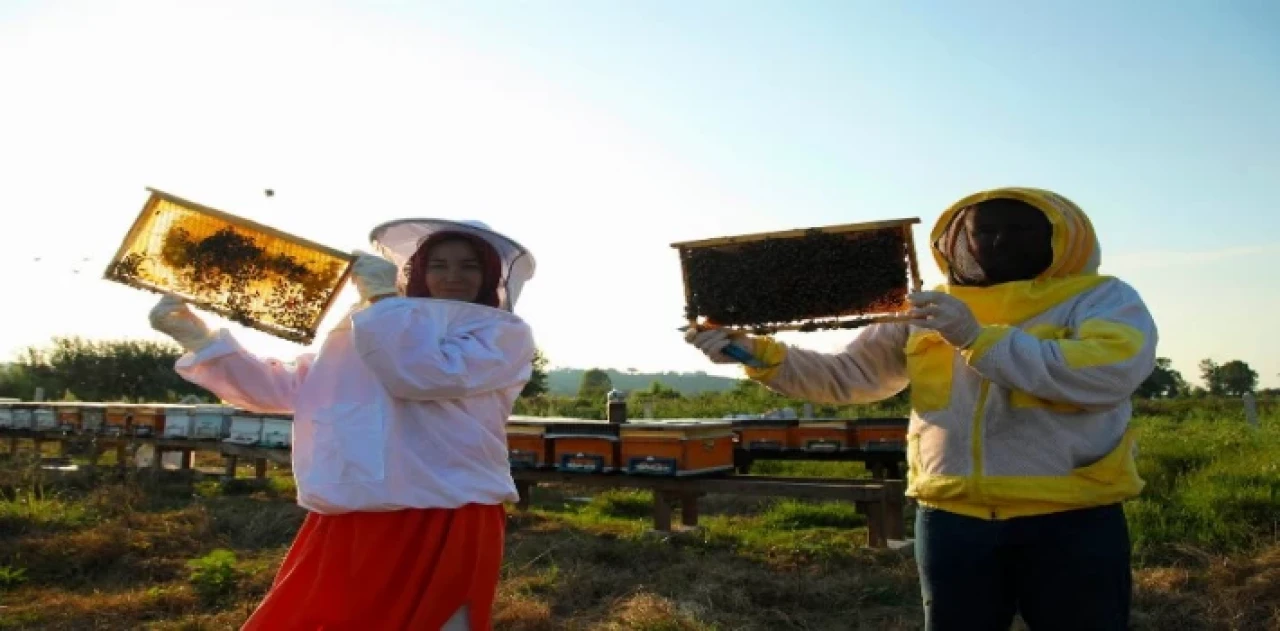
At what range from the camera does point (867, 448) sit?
1073 cm

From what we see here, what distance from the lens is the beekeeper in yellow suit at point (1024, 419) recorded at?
2.58m

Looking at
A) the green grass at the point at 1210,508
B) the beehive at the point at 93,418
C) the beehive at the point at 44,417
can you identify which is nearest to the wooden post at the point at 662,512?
the green grass at the point at 1210,508

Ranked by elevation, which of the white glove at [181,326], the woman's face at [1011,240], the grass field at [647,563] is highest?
the woman's face at [1011,240]

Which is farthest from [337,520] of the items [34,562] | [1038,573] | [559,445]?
[559,445]

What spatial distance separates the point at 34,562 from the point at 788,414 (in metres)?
8.56

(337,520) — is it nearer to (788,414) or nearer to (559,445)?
(559,445)

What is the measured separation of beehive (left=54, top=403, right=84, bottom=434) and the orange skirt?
14163 mm

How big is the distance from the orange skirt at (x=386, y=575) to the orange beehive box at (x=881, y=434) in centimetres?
819

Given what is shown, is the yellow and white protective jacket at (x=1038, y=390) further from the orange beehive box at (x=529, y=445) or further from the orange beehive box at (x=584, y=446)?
the orange beehive box at (x=529, y=445)

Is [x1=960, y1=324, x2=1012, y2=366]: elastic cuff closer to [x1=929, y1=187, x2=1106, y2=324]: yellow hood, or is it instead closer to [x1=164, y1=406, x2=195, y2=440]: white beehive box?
[x1=929, y1=187, x2=1106, y2=324]: yellow hood

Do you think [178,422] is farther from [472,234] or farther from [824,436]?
[472,234]

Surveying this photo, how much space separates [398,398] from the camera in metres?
3.01

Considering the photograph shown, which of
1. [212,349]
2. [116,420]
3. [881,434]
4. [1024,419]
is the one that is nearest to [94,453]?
[116,420]

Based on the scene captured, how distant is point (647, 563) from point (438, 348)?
5.01 metres
